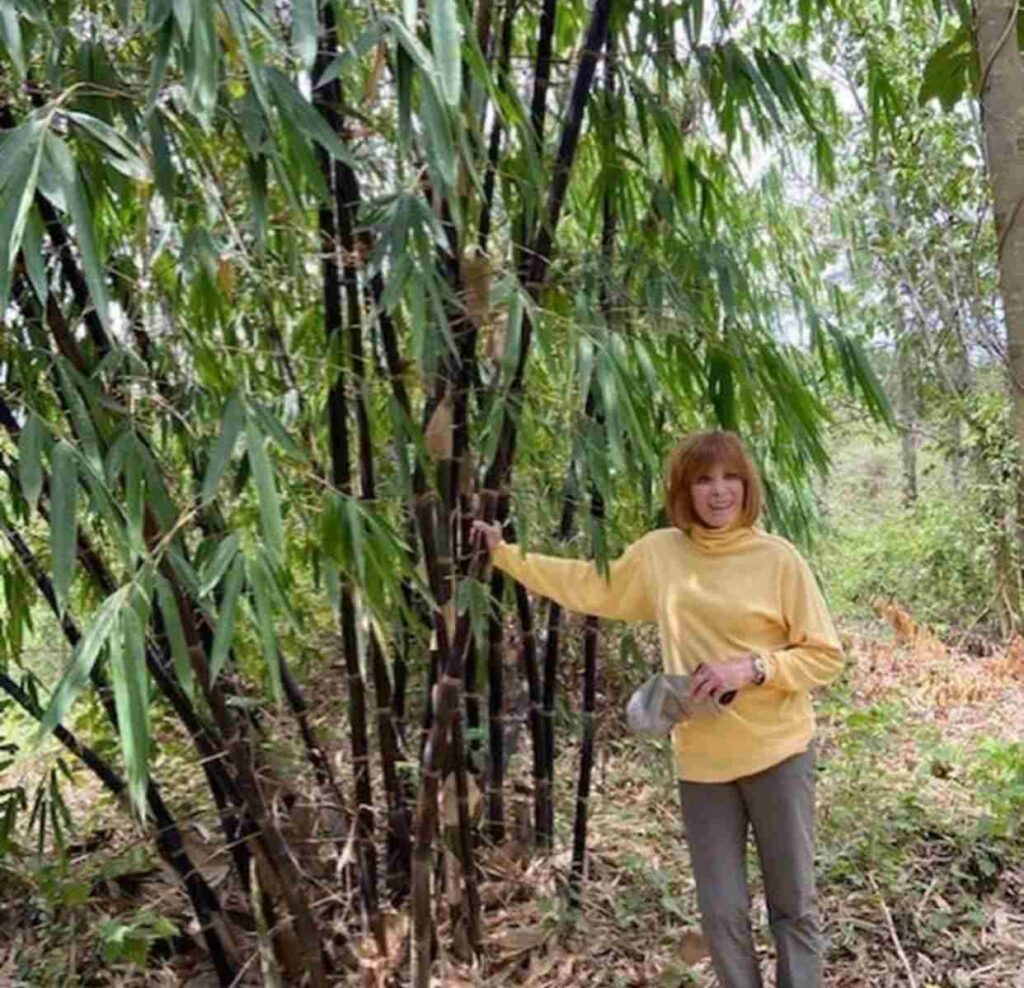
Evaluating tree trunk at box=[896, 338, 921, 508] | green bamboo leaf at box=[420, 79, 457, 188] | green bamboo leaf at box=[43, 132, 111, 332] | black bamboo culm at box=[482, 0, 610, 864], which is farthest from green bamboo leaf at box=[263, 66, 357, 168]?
tree trunk at box=[896, 338, 921, 508]

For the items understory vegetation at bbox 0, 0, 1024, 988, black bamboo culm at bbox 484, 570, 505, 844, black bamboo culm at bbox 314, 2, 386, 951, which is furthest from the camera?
black bamboo culm at bbox 484, 570, 505, 844

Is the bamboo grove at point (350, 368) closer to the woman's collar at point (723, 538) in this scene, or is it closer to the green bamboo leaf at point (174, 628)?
the green bamboo leaf at point (174, 628)

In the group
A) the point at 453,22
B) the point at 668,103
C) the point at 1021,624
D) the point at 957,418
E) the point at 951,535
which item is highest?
the point at 668,103

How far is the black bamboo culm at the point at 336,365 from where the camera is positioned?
134cm

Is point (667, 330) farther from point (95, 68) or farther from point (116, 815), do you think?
point (116, 815)

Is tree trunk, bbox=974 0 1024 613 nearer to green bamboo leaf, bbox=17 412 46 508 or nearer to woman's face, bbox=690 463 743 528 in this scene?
woman's face, bbox=690 463 743 528

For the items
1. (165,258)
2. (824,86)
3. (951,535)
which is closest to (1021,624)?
(951,535)

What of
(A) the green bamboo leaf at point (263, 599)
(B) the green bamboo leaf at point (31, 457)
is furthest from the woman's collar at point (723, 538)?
(B) the green bamboo leaf at point (31, 457)

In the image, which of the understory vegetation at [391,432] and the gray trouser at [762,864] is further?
the gray trouser at [762,864]

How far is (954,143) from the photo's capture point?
4535mm

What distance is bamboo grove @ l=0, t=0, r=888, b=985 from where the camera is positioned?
1.09m

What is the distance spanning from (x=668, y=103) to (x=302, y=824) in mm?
1414

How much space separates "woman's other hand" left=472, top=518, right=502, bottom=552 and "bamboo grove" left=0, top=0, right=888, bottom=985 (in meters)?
0.03

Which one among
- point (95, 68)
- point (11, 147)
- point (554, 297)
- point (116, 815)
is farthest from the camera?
point (116, 815)
